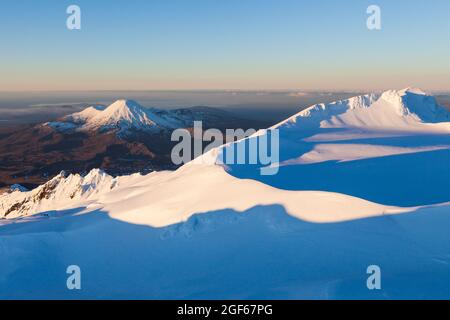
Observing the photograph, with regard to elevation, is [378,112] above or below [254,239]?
above

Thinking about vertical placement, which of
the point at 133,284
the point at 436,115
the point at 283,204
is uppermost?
the point at 436,115

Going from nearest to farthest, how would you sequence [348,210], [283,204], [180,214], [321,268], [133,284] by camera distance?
[321,268], [133,284], [348,210], [283,204], [180,214]

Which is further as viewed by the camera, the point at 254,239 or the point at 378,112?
the point at 378,112

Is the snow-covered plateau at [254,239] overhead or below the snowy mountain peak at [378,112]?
below

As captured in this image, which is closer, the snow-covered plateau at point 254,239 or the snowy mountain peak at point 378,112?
the snow-covered plateau at point 254,239

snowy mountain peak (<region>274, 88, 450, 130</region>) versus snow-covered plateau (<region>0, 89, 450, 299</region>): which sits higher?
snowy mountain peak (<region>274, 88, 450, 130</region>)

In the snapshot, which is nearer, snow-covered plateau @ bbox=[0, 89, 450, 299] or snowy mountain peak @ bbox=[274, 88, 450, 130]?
snow-covered plateau @ bbox=[0, 89, 450, 299]
